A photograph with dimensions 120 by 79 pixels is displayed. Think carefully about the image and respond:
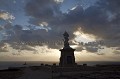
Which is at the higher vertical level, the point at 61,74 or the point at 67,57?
the point at 67,57

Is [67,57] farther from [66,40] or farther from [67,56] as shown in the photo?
[66,40]

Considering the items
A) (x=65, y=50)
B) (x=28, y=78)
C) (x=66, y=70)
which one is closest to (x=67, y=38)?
(x=65, y=50)

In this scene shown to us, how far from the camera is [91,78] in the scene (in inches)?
947

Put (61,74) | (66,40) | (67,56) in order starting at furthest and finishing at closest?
(66,40)
(67,56)
(61,74)

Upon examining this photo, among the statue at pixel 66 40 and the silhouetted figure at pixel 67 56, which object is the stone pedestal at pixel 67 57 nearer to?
the silhouetted figure at pixel 67 56

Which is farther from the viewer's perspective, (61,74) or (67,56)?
(67,56)

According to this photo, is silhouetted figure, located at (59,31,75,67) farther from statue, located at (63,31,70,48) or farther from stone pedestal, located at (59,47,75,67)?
statue, located at (63,31,70,48)

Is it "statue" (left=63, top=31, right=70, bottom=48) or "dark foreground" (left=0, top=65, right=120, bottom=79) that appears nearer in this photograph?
"dark foreground" (left=0, top=65, right=120, bottom=79)

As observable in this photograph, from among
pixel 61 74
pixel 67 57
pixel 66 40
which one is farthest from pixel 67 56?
pixel 61 74

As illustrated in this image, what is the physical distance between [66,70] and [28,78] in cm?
1064

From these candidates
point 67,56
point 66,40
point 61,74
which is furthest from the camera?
point 66,40

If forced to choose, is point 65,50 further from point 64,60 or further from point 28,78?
point 28,78

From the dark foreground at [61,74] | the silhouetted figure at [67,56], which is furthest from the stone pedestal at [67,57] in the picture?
the dark foreground at [61,74]

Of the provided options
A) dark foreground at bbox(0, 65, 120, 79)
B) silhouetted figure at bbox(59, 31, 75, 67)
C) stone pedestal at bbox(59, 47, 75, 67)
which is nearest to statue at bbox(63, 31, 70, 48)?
silhouetted figure at bbox(59, 31, 75, 67)
